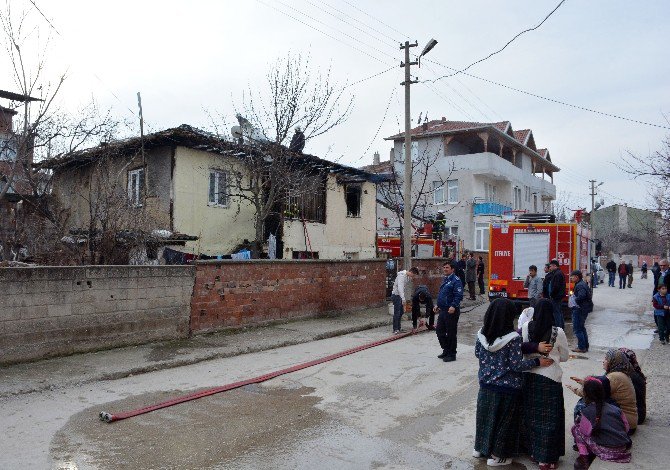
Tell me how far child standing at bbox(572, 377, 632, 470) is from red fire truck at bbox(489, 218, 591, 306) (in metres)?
11.2

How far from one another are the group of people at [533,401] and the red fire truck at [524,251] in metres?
11.2

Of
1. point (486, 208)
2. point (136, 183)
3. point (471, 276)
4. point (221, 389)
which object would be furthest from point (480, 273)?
point (221, 389)

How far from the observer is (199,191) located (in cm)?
1809

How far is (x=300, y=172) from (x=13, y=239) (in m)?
8.63

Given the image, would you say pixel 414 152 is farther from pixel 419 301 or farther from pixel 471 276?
pixel 419 301

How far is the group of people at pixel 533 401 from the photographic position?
5102mm

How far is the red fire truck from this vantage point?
52.9 ft

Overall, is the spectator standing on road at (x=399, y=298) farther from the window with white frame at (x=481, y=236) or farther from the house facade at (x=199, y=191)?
the window with white frame at (x=481, y=236)

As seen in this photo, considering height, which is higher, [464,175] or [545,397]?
[464,175]

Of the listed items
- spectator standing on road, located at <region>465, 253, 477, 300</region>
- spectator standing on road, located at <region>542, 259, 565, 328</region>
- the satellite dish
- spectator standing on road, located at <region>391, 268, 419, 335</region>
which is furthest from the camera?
spectator standing on road, located at <region>465, 253, 477, 300</region>

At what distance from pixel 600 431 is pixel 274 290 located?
939 cm

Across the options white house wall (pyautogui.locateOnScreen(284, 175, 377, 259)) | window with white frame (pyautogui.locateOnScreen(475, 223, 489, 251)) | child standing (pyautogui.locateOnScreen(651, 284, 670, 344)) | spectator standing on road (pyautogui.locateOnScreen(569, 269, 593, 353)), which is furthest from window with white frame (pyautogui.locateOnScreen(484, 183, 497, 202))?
spectator standing on road (pyautogui.locateOnScreen(569, 269, 593, 353))

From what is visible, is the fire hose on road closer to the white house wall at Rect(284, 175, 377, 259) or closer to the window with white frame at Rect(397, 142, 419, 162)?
the white house wall at Rect(284, 175, 377, 259)

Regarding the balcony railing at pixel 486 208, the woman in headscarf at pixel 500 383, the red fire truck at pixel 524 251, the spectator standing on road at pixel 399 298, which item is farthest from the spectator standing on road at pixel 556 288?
the balcony railing at pixel 486 208
